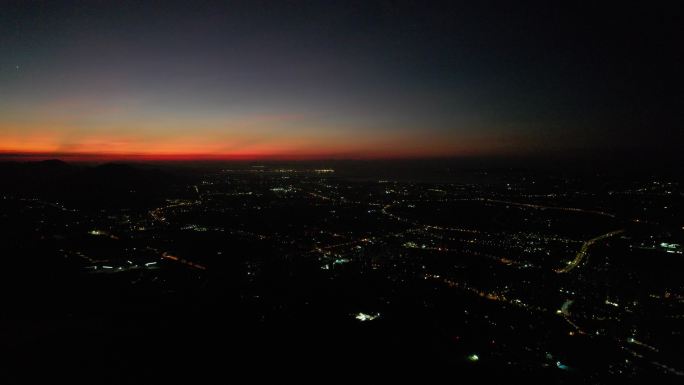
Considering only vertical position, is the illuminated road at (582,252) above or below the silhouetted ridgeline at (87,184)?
below

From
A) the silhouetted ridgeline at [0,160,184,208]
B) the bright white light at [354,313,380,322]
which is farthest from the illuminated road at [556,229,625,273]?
the silhouetted ridgeline at [0,160,184,208]

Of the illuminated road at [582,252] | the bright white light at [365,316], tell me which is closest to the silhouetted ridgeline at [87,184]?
the bright white light at [365,316]

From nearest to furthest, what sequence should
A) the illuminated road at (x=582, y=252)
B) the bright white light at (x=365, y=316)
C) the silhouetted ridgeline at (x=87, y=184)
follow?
the bright white light at (x=365, y=316), the illuminated road at (x=582, y=252), the silhouetted ridgeline at (x=87, y=184)

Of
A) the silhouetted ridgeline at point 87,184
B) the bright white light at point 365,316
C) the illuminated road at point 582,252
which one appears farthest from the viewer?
the silhouetted ridgeline at point 87,184

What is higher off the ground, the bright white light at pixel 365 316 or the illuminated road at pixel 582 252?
the bright white light at pixel 365 316

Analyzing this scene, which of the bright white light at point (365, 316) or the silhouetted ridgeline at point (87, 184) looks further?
the silhouetted ridgeline at point (87, 184)

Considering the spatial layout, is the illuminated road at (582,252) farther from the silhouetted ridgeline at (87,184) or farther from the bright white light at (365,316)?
the silhouetted ridgeline at (87,184)

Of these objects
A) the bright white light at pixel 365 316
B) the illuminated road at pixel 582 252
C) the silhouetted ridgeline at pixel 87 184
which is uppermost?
the silhouetted ridgeline at pixel 87 184

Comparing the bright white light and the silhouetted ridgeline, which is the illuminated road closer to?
the bright white light

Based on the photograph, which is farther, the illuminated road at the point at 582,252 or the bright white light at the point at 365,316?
the illuminated road at the point at 582,252

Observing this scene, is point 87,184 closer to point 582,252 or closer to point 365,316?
Result: point 365,316
